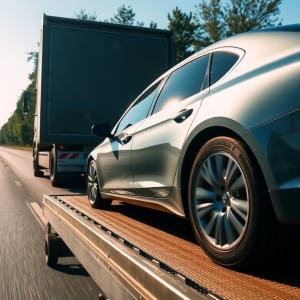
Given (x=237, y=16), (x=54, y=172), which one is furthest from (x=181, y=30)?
(x=54, y=172)

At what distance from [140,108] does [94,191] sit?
129 centimetres

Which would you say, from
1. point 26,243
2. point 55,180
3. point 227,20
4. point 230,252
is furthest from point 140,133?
point 227,20

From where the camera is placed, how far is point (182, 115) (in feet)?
10.0

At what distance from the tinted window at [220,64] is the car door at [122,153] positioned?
3.22ft

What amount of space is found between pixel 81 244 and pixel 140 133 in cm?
107

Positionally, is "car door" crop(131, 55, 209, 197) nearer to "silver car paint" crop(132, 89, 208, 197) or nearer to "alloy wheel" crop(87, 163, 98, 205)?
"silver car paint" crop(132, 89, 208, 197)

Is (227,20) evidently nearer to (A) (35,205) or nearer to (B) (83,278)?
(A) (35,205)

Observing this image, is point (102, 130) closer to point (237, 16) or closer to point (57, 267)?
point (57, 267)

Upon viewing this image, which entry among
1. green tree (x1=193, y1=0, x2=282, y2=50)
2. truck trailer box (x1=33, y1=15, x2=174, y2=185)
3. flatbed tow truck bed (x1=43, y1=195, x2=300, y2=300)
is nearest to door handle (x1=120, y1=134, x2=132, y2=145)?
flatbed tow truck bed (x1=43, y1=195, x2=300, y2=300)

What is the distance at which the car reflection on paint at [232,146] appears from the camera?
2150 millimetres

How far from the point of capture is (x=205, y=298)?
5.46 ft

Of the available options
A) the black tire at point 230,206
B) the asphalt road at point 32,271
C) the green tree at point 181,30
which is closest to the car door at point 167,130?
the black tire at point 230,206

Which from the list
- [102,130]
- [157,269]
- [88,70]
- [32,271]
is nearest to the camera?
[157,269]

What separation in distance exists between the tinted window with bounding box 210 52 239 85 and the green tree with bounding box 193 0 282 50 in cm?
3253
